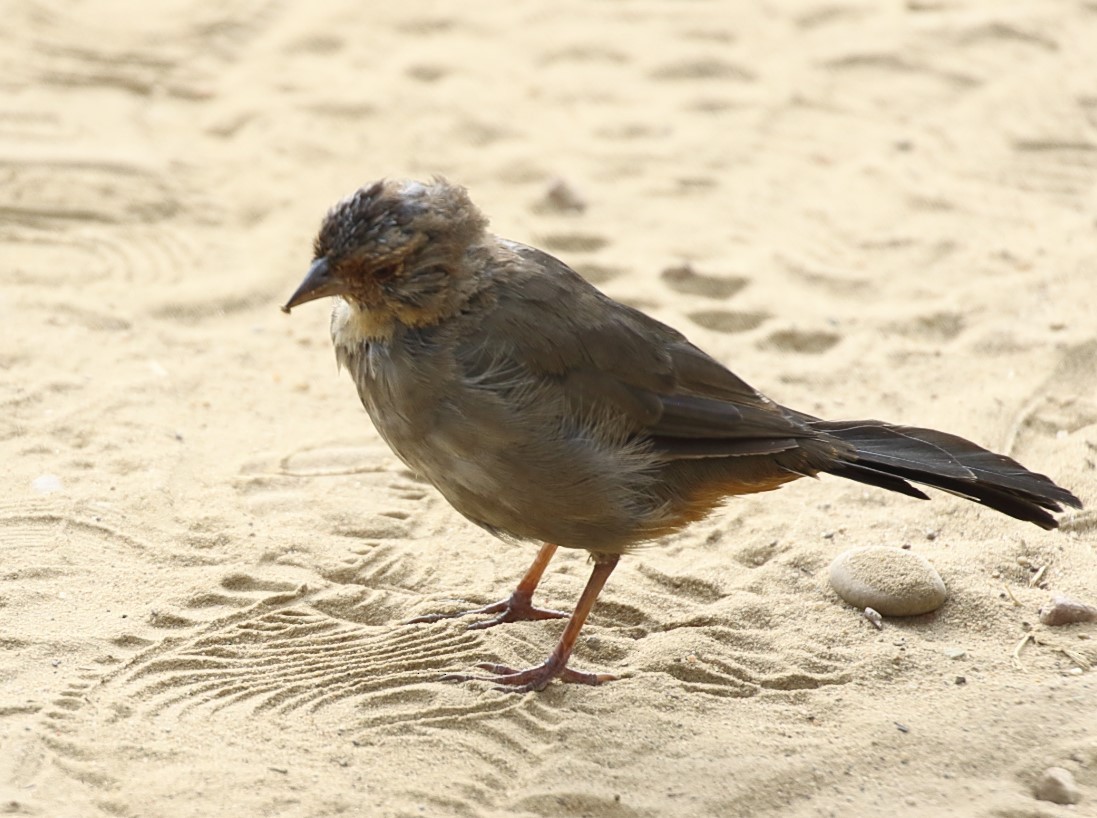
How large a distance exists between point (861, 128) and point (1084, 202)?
5.06 ft

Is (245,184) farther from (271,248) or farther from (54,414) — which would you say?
(54,414)

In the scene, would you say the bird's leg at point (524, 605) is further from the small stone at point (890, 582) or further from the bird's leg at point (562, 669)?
the small stone at point (890, 582)

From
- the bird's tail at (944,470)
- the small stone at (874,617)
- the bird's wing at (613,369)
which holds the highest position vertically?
the bird's wing at (613,369)

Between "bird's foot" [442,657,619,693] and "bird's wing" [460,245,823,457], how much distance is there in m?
0.85

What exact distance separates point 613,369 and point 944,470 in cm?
121

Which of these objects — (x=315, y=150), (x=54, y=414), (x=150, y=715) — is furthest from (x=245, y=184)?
(x=150, y=715)

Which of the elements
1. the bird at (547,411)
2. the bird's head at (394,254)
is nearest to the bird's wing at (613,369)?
the bird at (547,411)

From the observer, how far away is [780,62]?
31.7ft

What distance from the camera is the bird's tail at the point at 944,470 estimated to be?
4.84 m

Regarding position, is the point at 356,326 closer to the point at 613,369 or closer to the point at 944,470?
the point at 613,369

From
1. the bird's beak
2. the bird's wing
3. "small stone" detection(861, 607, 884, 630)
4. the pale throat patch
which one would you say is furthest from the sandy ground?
the bird's beak

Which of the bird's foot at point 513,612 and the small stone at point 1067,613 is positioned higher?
the small stone at point 1067,613

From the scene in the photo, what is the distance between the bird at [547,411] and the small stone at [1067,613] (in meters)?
0.41

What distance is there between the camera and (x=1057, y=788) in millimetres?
4215
